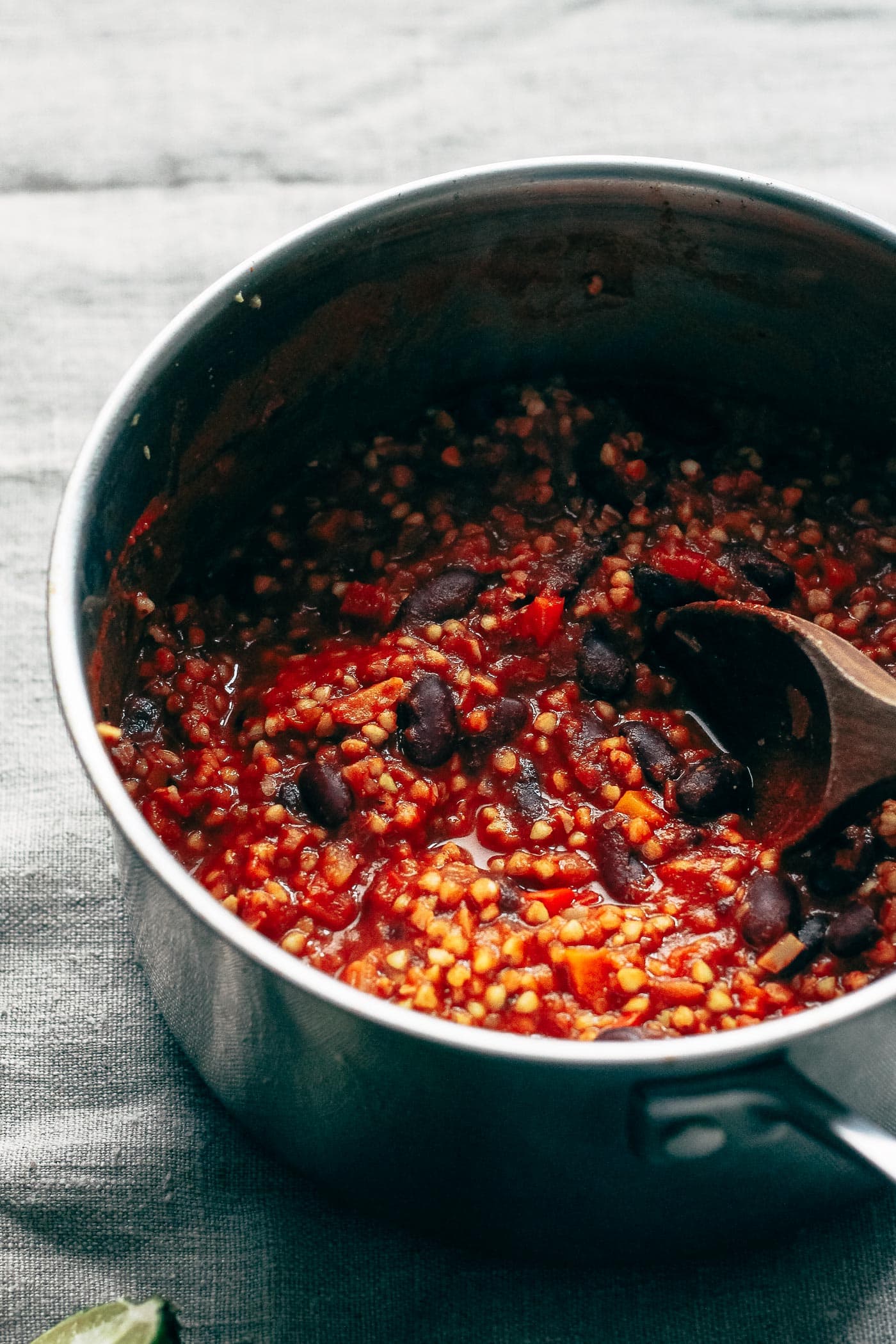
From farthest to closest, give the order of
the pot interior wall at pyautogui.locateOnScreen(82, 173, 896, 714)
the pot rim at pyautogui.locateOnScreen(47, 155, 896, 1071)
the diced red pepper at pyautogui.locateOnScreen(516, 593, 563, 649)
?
the diced red pepper at pyautogui.locateOnScreen(516, 593, 563, 649) < the pot interior wall at pyautogui.locateOnScreen(82, 173, 896, 714) < the pot rim at pyautogui.locateOnScreen(47, 155, 896, 1071)

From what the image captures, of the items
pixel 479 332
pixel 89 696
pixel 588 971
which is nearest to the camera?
pixel 89 696

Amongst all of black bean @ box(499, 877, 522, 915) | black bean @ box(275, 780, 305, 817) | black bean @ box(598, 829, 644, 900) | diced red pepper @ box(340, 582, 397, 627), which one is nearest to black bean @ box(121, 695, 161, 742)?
black bean @ box(275, 780, 305, 817)

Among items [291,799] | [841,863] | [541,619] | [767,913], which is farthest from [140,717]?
[841,863]

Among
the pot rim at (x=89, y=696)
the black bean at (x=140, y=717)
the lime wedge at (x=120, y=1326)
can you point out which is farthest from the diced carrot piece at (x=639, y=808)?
the lime wedge at (x=120, y=1326)

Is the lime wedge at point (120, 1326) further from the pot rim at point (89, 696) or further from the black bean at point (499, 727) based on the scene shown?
the black bean at point (499, 727)

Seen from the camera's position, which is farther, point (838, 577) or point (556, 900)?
point (838, 577)

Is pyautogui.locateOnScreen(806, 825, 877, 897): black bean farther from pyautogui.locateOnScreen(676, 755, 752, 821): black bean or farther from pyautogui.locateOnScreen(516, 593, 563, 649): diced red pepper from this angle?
pyautogui.locateOnScreen(516, 593, 563, 649): diced red pepper

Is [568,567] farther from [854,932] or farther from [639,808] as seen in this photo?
[854,932]
